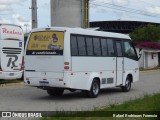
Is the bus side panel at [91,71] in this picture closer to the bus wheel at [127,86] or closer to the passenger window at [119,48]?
the passenger window at [119,48]

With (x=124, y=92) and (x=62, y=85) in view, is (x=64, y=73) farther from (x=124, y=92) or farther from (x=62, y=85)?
(x=124, y=92)

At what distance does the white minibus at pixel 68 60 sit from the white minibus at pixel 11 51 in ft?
17.2

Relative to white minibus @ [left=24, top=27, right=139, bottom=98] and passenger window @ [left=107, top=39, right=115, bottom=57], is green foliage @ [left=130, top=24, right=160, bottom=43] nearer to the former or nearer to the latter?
passenger window @ [left=107, top=39, right=115, bottom=57]

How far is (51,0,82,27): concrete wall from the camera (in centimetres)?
5031

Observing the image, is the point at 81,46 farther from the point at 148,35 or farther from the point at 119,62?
the point at 148,35

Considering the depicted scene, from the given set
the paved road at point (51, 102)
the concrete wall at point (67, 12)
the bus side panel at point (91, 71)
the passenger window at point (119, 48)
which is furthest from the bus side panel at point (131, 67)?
the concrete wall at point (67, 12)

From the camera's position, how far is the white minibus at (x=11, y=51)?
23.2 m

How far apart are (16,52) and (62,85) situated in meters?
8.20

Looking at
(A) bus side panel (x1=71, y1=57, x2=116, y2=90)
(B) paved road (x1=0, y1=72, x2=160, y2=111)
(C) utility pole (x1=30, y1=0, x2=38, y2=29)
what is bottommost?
(B) paved road (x1=0, y1=72, x2=160, y2=111)

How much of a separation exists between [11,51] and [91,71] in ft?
23.5

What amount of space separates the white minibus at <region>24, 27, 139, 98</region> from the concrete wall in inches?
1233

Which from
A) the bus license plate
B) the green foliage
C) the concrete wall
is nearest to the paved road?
the bus license plate

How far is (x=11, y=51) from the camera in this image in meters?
23.7

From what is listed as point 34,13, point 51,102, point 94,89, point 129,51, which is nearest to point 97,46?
point 94,89
